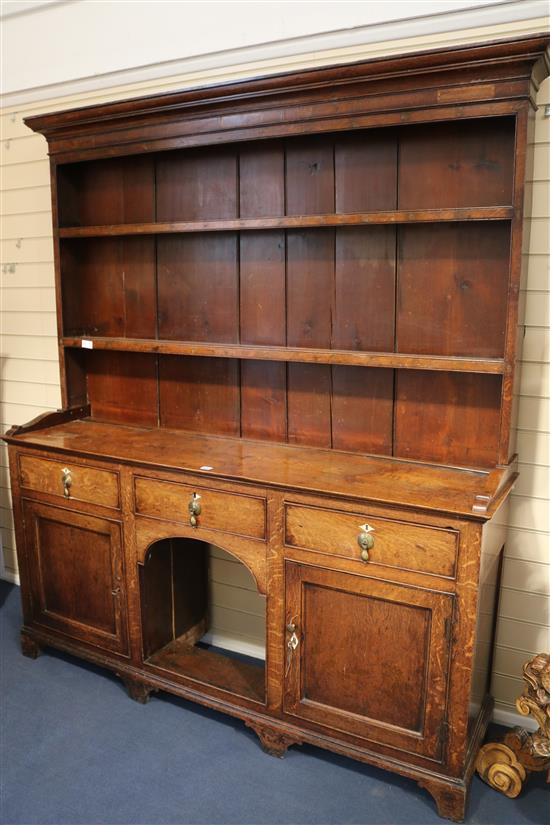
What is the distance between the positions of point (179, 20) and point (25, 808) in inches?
119

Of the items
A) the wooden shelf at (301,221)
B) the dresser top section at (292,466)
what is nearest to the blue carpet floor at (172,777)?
the dresser top section at (292,466)

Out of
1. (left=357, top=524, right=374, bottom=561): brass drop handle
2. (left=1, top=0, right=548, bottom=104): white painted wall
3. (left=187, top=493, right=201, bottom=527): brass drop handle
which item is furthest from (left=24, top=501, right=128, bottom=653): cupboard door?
(left=1, top=0, right=548, bottom=104): white painted wall

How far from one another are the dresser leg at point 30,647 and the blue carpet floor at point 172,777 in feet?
0.82

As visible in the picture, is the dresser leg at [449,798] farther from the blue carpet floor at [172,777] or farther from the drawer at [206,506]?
the drawer at [206,506]

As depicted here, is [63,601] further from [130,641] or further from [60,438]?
[60,438]

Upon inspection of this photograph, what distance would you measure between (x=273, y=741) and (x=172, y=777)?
36 centimetres

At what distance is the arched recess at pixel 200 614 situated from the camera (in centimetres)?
254

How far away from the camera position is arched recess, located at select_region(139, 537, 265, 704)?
254cm

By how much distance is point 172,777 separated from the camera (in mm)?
2221

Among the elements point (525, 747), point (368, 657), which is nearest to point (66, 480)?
point (368, 657)

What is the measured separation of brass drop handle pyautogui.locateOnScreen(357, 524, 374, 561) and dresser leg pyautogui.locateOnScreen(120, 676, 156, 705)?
1154mm

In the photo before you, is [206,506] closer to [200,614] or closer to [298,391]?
[298,391]

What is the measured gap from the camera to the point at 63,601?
279 centimetres

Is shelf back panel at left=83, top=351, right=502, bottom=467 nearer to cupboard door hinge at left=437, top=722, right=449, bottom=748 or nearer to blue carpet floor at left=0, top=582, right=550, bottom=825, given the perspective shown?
cupboard door hinge at left=437, top=722, right=449, bottom=748
